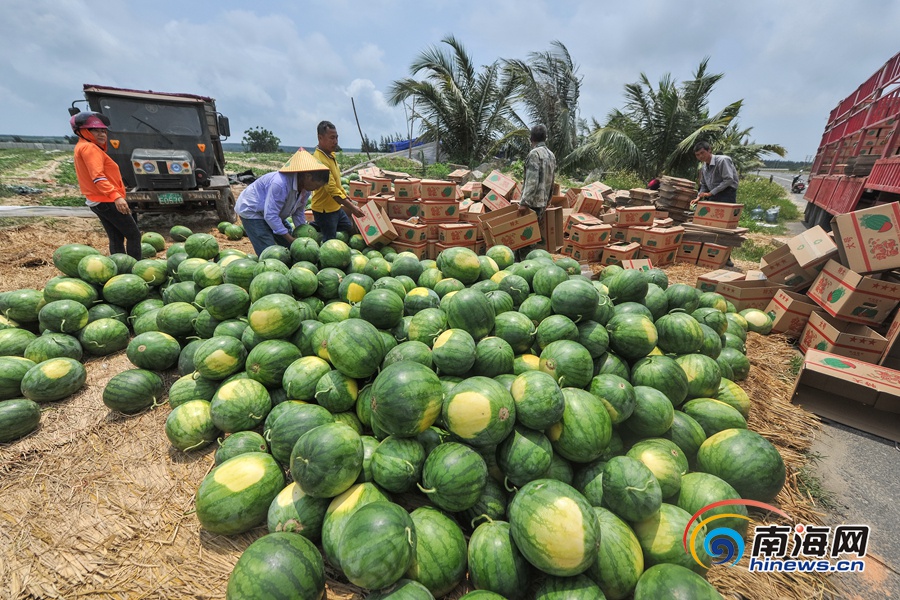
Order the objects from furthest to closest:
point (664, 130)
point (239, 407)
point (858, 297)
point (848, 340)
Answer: point (664, 130), point (858, 297), point (848, 340), point (239, 407)

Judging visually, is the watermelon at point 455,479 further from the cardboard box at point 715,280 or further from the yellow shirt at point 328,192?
the cardboard box at point 715,280

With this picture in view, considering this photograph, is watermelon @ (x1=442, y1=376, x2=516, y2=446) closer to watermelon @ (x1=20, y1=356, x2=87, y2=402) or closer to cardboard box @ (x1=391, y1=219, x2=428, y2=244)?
watermelon @ (x1=20, y1=356, x2=87, y2=402)

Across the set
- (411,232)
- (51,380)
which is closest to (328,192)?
(411,232)

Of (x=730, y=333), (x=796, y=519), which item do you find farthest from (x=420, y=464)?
(x=730, y=333)

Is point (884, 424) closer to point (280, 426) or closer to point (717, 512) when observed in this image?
point (717, 512)

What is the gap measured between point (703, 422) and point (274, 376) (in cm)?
357

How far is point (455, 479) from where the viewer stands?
6.67 ft

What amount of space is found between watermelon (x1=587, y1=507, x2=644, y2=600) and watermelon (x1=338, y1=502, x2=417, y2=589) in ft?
3.22

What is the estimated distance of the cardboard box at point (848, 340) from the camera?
4305mm

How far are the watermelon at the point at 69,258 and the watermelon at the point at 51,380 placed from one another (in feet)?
4.86

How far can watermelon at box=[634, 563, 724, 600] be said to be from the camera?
5.42 ft

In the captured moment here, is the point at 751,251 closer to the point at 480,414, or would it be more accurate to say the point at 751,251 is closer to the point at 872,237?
the point at 872,237

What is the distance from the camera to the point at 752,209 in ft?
55.8

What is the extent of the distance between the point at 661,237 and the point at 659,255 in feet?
1.38
